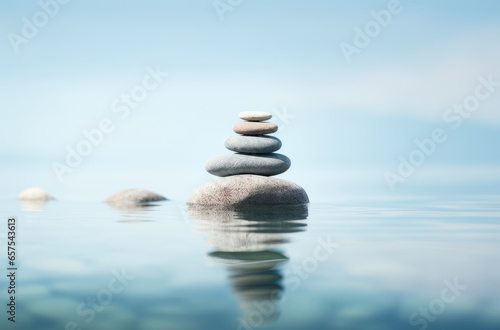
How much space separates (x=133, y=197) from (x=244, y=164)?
10.8 ft

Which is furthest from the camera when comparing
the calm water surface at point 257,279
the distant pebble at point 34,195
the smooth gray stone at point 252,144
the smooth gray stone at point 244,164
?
the distant pebble at point 34,195

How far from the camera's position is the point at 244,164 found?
31.2ft

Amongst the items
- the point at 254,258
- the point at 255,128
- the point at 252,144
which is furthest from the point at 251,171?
the point at 254,258

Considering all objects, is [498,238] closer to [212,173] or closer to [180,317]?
[180,317]

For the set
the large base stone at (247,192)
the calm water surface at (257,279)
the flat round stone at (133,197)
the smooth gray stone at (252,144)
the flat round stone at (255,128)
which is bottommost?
the calm water surface at (257,279)

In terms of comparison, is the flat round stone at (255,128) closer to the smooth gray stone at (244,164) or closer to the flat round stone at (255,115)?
the flat round stone at (255,115)

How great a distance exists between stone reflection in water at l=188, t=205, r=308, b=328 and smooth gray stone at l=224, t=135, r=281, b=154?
3952mm

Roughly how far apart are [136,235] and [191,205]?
14.5 feet

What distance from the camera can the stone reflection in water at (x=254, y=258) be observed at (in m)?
2.32

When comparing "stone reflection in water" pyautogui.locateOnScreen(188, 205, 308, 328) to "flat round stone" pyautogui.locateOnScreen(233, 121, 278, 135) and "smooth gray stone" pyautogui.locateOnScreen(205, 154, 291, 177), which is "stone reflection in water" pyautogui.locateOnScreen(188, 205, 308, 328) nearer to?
"smooth gray stone" pyautogui.locateOnScreen(205, 154, 291, 177)

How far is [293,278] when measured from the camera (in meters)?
2.81

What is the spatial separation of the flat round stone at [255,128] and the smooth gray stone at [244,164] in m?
0.54

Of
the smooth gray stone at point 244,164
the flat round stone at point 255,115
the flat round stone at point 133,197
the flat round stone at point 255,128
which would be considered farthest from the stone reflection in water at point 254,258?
the flat round stone at point 133,197

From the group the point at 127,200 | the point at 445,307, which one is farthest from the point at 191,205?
Result: the point at 445,307
